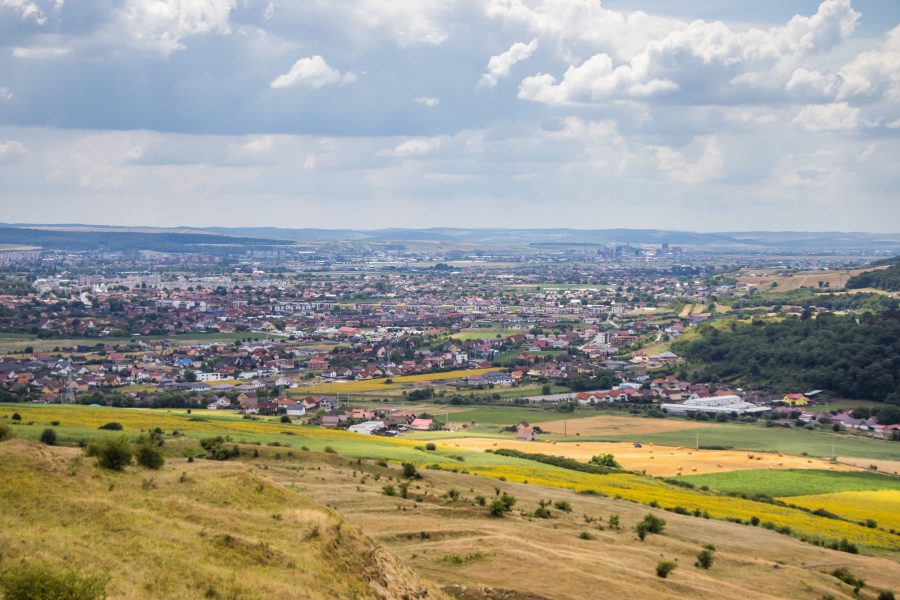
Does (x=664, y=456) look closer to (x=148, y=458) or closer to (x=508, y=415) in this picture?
(x=508, y=415)

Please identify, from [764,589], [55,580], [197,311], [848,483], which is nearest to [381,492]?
[764,589]

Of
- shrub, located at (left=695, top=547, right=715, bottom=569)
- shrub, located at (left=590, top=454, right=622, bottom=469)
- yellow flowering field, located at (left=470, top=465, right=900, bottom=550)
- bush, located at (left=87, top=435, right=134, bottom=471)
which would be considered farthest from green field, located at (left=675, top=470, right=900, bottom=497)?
bush, located at (left=87, top=435, right=134, bottom=471)

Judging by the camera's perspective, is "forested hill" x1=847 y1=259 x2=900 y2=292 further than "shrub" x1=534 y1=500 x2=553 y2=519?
Yes

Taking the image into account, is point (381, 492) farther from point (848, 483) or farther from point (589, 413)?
point (589, 413)

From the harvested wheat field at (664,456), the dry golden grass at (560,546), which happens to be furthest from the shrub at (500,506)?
the harvested wheat field at (664,456)

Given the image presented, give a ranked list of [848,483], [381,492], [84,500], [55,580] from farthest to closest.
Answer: [848,483], [381,492], [84,500], [55,580]

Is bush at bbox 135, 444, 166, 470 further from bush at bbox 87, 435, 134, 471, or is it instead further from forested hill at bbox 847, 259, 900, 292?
forested hill at bbox 847, 259, 900, 292
